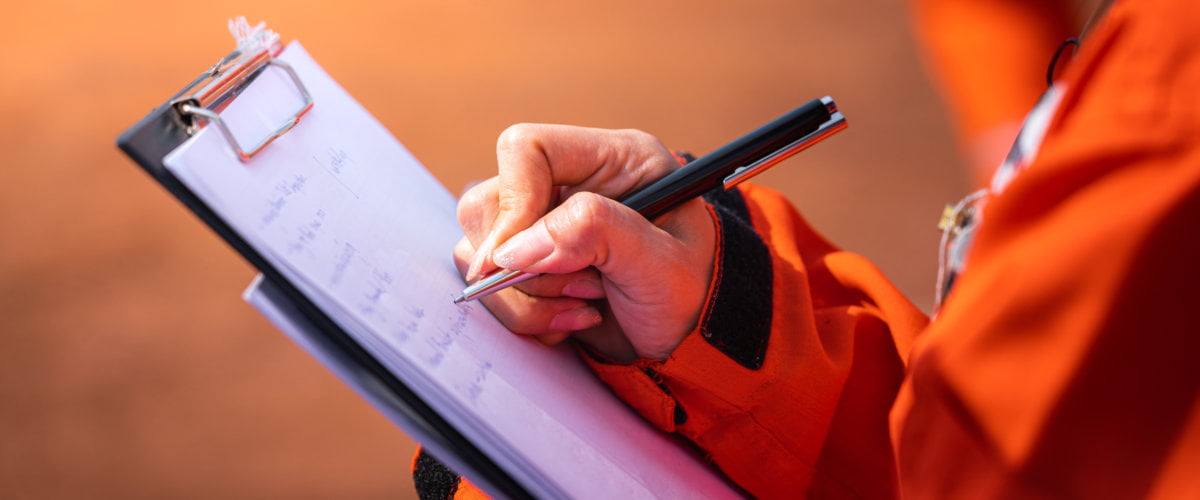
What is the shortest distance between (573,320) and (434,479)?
6.4 inches

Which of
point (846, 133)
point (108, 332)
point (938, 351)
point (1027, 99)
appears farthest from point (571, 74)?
point (938, 351)

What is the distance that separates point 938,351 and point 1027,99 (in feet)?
0.94

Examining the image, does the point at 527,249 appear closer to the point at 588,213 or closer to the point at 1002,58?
the point at 588,213

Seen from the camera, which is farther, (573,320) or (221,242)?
(221,242)

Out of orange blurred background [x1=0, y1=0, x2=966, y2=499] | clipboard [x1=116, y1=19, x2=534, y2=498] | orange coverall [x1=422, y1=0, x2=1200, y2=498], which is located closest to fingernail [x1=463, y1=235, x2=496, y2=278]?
clipboard [x1=116, y1=19, x2=534, y2=498]

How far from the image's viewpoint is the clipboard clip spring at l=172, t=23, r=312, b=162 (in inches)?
15.1

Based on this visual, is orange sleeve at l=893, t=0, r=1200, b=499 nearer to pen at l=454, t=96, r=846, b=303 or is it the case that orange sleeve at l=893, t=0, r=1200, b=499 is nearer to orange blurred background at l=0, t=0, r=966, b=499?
pen at l=454, t=96, r=846, b=303

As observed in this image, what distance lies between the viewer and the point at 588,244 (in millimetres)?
450

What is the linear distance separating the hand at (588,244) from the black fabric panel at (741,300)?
12 millimetres

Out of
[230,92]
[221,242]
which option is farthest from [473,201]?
[221,242]

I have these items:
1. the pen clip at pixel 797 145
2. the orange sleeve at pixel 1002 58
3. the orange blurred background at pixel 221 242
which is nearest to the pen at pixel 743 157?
the pen clip at pixel 797 145

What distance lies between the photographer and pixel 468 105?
1.70 m

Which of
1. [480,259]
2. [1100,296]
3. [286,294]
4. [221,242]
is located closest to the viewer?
[1100,296]

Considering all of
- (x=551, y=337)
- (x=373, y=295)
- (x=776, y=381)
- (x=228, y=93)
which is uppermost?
(x=228, y=93)
